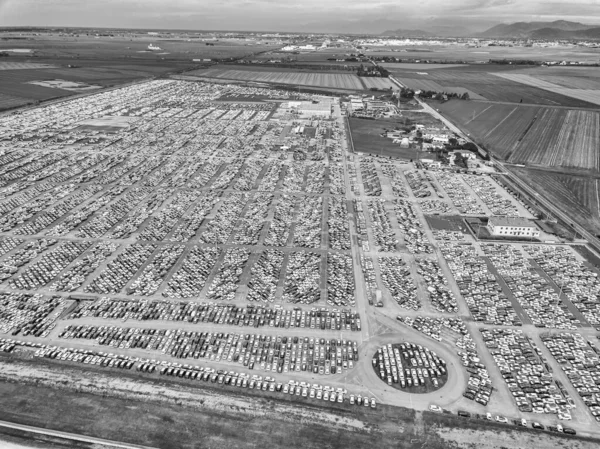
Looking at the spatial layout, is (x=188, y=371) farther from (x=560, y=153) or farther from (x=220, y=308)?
(x=560, y=153)

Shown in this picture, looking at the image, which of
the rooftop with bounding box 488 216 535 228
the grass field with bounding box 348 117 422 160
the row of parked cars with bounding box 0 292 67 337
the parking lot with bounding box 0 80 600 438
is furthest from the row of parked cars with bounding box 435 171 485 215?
the row of parked cars with bounding box 0 292 67 337

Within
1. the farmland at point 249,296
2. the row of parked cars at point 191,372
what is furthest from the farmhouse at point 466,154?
the row of parked cars at point 191,372

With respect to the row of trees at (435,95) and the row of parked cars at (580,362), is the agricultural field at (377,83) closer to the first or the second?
the row of trees at (435,95)

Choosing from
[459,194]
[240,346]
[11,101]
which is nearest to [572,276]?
[459,194]

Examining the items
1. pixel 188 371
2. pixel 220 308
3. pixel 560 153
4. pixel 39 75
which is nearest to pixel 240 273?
pixel 220 308

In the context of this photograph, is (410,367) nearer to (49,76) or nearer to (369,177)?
(369,177)

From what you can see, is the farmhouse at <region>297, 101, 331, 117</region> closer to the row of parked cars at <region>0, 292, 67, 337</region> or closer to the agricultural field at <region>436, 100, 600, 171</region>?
the agricultural field at <region>436, 100, 600, 171</region>
